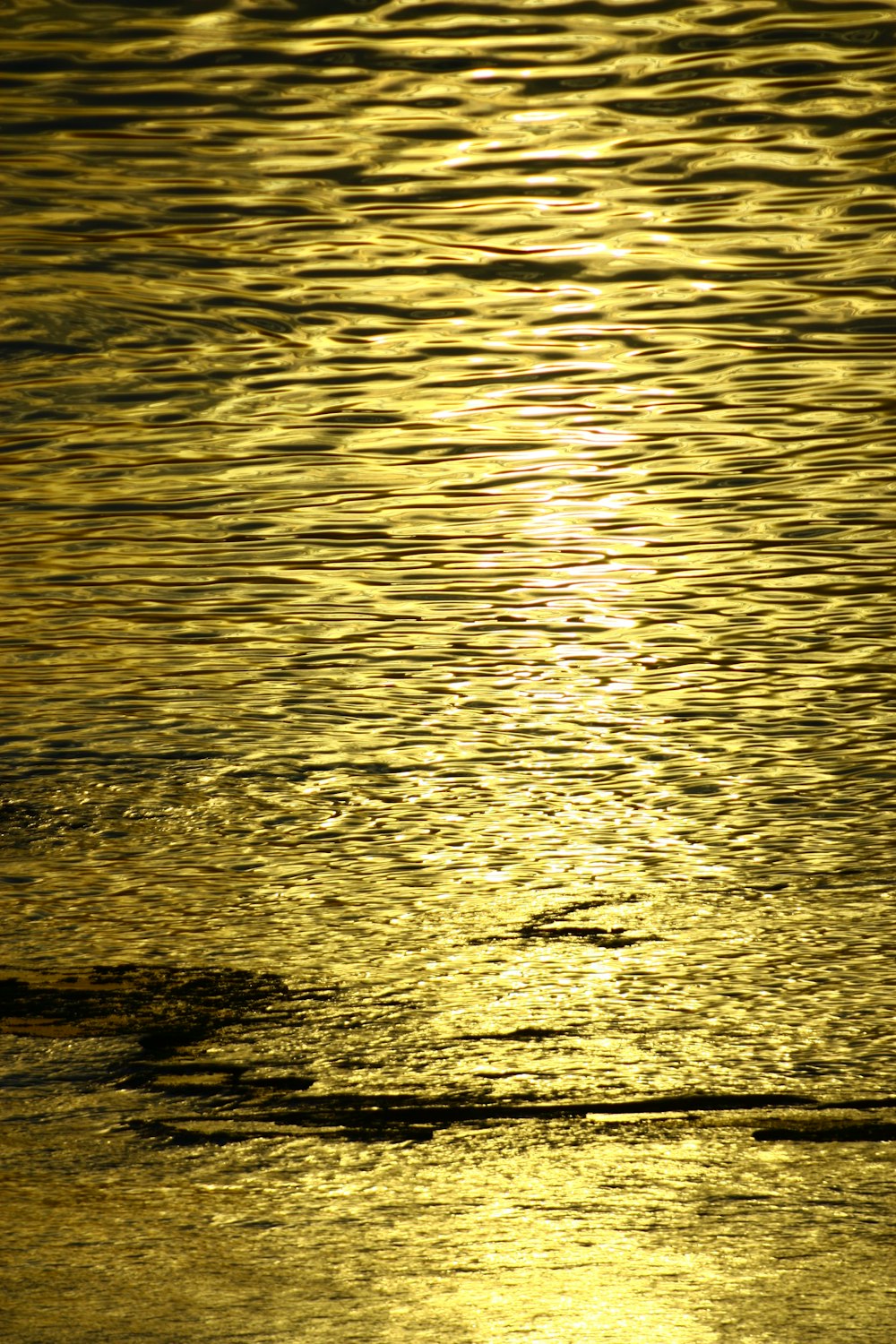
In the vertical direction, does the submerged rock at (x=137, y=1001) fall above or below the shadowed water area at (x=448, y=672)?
below

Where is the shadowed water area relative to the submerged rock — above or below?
above

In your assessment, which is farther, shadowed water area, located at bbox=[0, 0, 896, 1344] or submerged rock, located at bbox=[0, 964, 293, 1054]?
submerged rock, located at bbox=[0, 964, 293, 1054]

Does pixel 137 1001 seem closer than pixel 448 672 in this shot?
Yes

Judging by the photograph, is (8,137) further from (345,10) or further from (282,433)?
(282,433)

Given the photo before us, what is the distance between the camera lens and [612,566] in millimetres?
3520

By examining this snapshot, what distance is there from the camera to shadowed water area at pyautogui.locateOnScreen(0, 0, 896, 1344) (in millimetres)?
2045

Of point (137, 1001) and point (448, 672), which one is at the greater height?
point (448, 672)

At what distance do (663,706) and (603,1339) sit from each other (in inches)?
96.6

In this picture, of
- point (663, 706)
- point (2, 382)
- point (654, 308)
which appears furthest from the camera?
point (663, 706)

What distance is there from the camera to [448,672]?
401cm

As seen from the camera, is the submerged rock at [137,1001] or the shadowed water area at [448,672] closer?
the shadowed water area at [448,672]

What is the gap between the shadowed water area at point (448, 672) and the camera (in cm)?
204

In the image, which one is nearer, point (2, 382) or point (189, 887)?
point (2, 382)

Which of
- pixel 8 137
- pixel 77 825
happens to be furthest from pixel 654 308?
pixel 77 825
